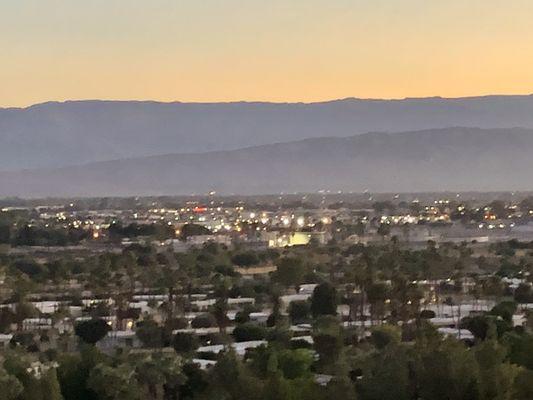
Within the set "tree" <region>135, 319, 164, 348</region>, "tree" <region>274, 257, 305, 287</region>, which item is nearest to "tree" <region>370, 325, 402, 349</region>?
"tree" <region>135, 319, 164, 348</region>

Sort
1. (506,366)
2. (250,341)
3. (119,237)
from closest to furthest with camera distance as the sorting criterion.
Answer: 1. (506,366)
2. (250,341)
3. (119,237)

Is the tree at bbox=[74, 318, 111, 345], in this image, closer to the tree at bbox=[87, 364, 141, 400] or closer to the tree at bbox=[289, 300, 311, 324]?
the tree at bbox=[289, 300, 311, 324]

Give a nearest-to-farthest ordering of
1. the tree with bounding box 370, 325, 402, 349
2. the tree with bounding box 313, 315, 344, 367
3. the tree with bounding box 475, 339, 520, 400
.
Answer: the tree with bounding box 475, 339, 520, 400 < the tree with bounding box 313, 315, 344, 367 < the tree with bounding box 370, 325, 402, 349

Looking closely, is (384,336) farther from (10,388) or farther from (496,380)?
(10,388)

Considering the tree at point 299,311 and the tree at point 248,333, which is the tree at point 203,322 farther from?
the tree at point 248,333

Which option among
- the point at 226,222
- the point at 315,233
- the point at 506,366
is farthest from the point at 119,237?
the point at 506,366

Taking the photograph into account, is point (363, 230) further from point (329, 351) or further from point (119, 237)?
point (329, 351)

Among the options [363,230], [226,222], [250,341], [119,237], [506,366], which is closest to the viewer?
[506,366]
